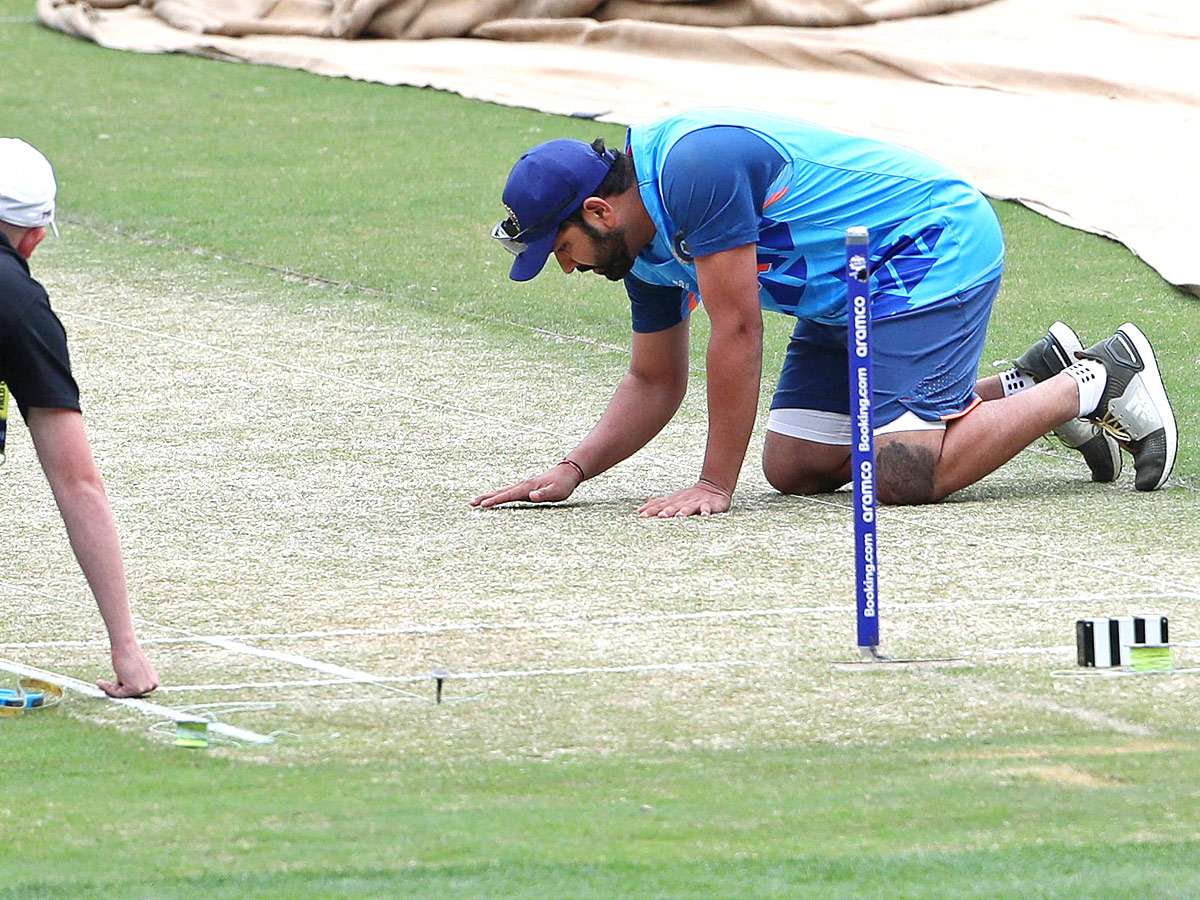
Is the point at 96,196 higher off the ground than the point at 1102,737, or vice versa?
the point at 1102,737

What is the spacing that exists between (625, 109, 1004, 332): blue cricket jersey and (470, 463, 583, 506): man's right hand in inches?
21.0

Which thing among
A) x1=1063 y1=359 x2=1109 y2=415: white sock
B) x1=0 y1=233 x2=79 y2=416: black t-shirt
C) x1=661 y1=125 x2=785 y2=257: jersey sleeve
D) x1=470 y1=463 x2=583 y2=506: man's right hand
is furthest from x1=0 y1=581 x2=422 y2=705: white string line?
x1=1063 y1=359 x2=1109 y2=415: white sock

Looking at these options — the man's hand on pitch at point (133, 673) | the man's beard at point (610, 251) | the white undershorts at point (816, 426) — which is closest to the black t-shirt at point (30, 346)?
the man's hand on pitch at point (133, 673)

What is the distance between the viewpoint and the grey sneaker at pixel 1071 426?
566 cm

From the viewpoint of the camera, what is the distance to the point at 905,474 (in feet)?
17.7

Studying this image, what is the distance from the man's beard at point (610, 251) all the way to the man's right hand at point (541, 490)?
580mm

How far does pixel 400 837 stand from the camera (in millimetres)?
2990

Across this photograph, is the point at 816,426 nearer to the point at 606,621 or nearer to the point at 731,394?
the point at 731,394

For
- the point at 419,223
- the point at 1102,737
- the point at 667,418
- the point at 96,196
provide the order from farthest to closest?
the point at 96,196 < the point at 419,223 < the point at 667,418 < the point at 1102,737

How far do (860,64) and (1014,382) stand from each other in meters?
7.17

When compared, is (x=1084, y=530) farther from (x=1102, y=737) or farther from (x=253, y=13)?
(x=253, y=13)

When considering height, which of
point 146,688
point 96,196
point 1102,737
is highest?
point 1102,737

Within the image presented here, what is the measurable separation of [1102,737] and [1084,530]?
1.71 metres

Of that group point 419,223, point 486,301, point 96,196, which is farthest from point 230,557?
point 96,196
